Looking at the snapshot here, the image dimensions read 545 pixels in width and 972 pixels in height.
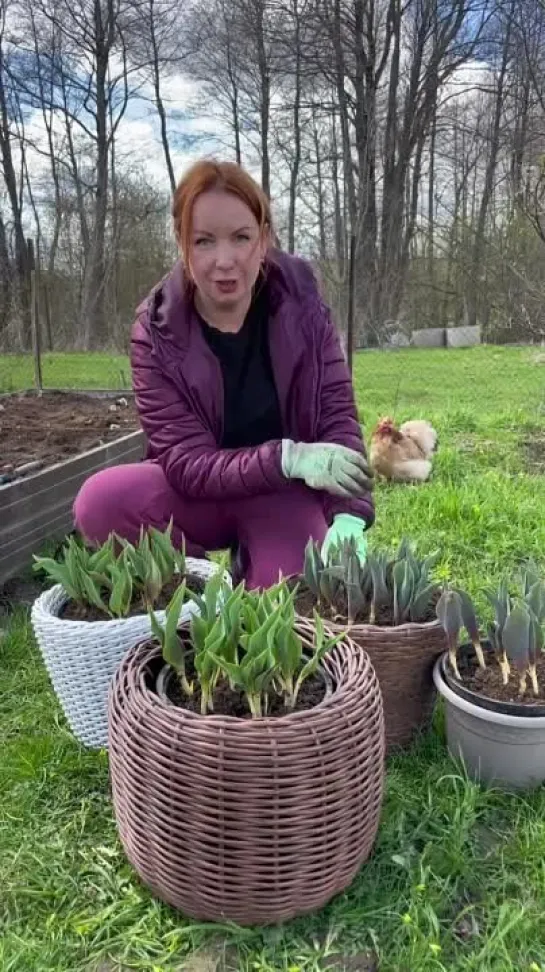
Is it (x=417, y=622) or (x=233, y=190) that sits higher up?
(x=233, y=190)

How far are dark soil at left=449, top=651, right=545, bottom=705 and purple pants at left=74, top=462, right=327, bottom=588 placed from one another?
56 centimetres

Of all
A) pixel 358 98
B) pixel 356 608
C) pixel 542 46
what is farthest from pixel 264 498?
pixel 358 98

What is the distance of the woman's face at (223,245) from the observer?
5.90 feet

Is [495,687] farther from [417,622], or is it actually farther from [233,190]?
[233,190]

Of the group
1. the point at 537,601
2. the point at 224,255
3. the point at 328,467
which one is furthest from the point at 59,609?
the point at 537,601

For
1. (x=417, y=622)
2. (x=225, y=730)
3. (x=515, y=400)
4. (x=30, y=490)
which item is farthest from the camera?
(x=515, y=400)

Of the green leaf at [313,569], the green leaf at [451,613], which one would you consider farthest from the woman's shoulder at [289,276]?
the green leaf at [451,613]

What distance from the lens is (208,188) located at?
5.93 ft

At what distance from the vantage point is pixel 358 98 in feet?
53.6

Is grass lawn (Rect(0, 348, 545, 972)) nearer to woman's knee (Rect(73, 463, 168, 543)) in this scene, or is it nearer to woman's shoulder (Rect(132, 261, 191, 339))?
woman's knee (Rect(73, 463, 168, 543))

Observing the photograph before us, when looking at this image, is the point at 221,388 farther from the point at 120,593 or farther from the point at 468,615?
the point at 468,615

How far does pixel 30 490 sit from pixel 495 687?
1849 mm

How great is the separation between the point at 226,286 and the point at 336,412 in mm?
430

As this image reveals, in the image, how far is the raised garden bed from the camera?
8.85 feet
